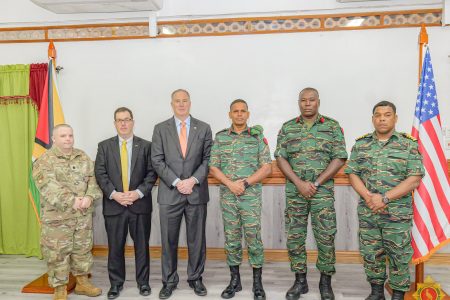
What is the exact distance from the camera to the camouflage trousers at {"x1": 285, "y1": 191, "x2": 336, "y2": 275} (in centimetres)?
301

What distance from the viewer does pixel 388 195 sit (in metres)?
2.75

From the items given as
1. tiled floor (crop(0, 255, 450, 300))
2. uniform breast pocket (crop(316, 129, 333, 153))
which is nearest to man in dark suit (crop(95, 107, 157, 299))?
tiled floor (crop(0, 255, 450, 300))

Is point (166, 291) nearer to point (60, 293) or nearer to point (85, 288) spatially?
point (85, 288)

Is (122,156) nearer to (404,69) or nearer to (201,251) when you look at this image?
(201,251)

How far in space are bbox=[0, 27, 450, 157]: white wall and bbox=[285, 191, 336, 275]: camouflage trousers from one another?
120cm

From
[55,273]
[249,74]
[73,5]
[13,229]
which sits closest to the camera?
[55,273]

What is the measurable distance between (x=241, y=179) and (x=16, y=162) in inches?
109

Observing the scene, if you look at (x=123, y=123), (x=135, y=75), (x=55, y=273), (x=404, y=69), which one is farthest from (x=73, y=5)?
(x=404, y=69)

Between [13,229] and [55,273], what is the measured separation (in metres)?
1.70

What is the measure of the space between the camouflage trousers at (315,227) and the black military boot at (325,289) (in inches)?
2.3

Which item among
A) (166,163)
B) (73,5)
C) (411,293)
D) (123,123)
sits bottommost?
(411,293)

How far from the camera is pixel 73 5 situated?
389 cm

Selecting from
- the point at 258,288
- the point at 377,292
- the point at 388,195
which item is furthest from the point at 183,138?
the point at 377,292

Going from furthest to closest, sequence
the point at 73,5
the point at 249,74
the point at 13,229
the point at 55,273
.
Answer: the point at 13,229
the point at 249,74
the point at 73,5
the point at 55,273
